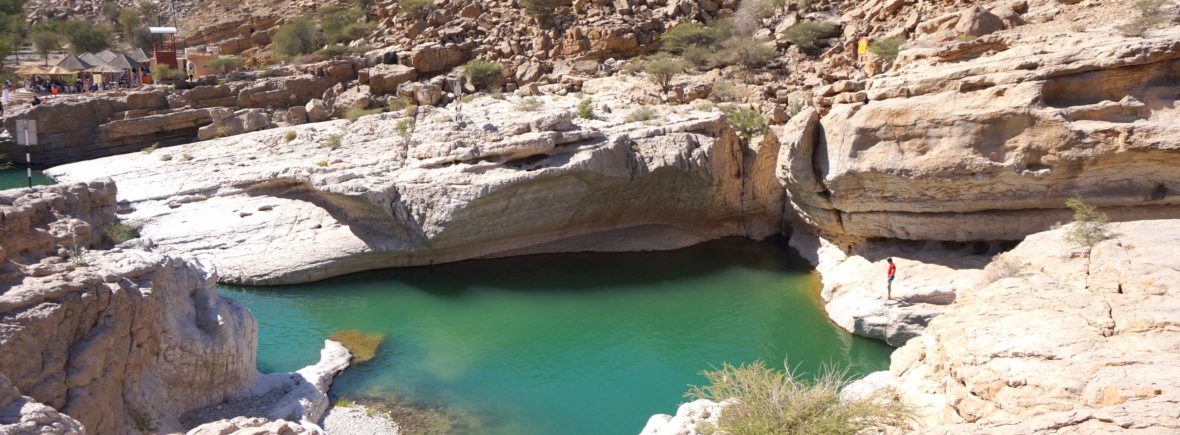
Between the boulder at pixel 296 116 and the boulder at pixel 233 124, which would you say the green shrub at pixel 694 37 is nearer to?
the boulder at pixel 296 116

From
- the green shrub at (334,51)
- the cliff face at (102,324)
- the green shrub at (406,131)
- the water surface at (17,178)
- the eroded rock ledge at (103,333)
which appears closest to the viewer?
the eroded rock ledge at (103,333)

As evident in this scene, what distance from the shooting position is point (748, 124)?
17.3 meters

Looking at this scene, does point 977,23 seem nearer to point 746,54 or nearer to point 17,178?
point 746,54

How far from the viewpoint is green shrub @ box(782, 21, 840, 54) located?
22750mm

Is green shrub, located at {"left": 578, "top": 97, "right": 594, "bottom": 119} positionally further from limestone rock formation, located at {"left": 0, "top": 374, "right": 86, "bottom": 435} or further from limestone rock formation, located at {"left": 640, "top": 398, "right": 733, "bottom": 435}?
limestone rock formation, located at {"left": 0, "top": 374, "right": 86, "bottom": 435}

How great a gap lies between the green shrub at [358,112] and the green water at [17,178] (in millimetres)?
9190

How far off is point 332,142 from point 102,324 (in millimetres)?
11768

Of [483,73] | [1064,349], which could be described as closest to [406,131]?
[483,73]

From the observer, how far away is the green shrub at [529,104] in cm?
1905

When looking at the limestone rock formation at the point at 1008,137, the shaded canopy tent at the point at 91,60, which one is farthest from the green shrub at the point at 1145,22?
the shaded canopy tent at the point at 91,60

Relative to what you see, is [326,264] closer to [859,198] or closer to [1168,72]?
[859,198]

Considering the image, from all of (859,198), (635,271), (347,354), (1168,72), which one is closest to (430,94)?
(635,271)

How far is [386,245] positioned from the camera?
52.4 feet

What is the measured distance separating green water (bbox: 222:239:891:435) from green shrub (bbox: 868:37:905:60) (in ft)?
17.8
